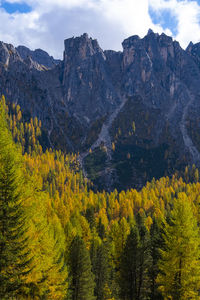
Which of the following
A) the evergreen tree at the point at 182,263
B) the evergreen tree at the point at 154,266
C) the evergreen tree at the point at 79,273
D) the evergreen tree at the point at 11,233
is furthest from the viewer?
the evergreen tree at the point at 154,266

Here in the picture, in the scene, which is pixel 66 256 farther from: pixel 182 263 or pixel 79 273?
pixel 182 263

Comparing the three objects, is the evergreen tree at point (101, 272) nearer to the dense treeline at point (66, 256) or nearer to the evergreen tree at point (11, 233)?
the dense treeline at point (66, 256)

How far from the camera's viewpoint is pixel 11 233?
51.1ft

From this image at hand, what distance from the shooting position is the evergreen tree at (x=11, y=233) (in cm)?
1494

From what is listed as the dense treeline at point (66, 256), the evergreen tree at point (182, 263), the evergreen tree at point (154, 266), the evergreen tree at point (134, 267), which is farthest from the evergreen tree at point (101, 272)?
the evergreen tree at point (182, 263)

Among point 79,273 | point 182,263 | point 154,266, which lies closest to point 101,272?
point 79,273

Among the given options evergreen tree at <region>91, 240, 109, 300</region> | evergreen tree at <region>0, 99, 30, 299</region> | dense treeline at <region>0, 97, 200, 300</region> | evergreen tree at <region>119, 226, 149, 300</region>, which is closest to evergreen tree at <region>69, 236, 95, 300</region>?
dense treeline at <region>0, 97, 200, 300</region>

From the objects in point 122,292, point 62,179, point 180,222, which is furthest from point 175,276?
point 62,179

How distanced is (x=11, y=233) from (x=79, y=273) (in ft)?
60.0

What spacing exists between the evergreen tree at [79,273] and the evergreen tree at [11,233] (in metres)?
15.0

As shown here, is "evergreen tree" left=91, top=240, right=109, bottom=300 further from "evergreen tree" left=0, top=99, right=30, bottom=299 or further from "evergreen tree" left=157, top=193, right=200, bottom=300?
"evergreen tree" left=0, top=99, right=30, bottom=299

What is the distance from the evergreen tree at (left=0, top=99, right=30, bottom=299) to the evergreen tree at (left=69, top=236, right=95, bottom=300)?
15.0 metres

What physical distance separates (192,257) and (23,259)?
54.5 feet

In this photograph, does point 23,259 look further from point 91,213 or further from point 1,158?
point 91,213
